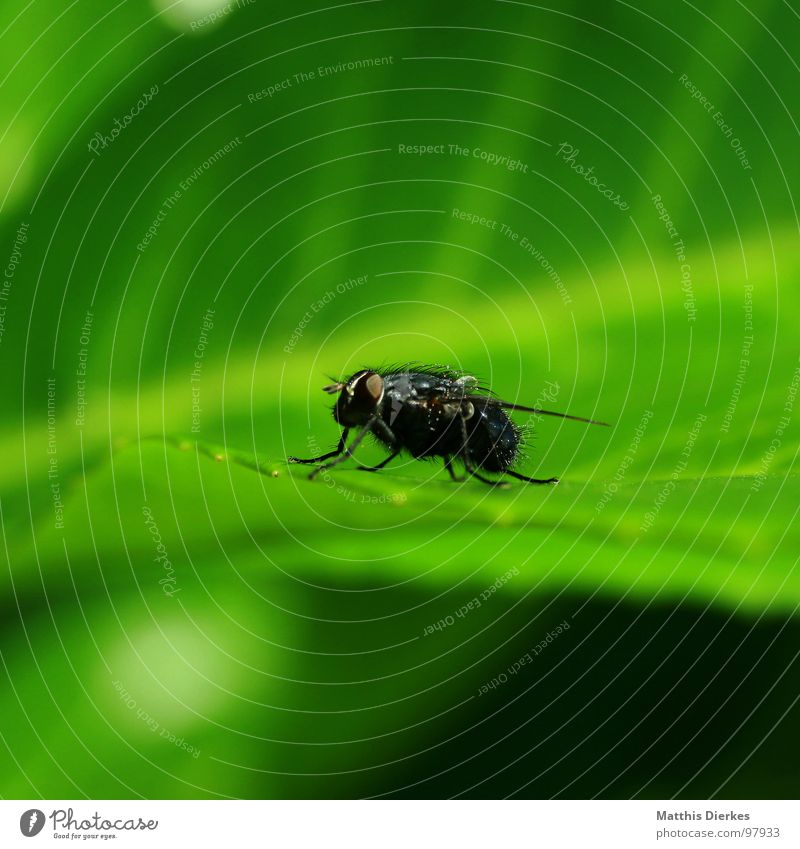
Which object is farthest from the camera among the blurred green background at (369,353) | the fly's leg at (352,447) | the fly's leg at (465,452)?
the fly's leg at (465,452)

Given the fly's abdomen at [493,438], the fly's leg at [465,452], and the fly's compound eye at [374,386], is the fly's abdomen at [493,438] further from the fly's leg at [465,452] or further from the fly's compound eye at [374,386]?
the fly's compound eye at [374,386]

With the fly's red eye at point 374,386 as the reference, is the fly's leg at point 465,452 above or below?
below

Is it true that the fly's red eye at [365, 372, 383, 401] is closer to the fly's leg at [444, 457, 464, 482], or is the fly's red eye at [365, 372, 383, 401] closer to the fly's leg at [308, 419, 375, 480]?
the fly's leg at [308, 419, 375, 480]
